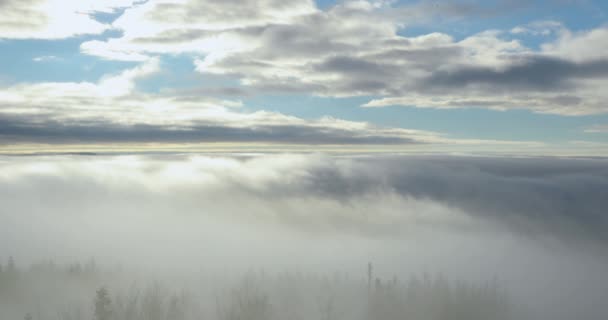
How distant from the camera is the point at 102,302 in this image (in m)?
134
